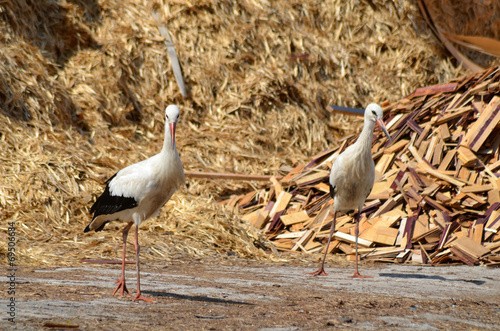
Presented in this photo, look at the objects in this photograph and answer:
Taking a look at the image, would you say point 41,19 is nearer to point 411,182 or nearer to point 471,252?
point 411,182

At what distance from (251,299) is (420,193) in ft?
16.3

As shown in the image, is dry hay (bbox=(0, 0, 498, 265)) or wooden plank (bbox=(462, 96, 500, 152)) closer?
dry hay (bbox=(0, 0, 498, 265))

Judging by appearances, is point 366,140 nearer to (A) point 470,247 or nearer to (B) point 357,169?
(B) point 357,169

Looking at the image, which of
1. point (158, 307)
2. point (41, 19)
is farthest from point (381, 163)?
point (41, 19)

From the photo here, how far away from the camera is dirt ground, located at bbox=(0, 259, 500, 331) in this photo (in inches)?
168

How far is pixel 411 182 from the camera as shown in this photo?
963 cm

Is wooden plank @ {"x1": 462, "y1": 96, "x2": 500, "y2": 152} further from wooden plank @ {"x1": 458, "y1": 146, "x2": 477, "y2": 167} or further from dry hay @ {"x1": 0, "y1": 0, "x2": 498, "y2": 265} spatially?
dry hay @ {"x1": 0, "y1": 0, "x2": 498, "y2": 265}

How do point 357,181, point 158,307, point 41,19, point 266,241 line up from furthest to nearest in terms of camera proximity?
1. point 41,19
2. point 266,241
3. point 357,181
4. point 158,307

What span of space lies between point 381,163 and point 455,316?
5650 mm

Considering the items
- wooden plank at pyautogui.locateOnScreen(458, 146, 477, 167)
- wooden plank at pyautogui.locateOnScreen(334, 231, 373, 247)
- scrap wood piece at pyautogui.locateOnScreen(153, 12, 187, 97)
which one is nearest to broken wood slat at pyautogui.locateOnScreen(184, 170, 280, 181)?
wooden plank at pyautogui.locateOnScreen(334, 231, 373, 247)

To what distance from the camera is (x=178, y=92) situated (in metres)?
13.0

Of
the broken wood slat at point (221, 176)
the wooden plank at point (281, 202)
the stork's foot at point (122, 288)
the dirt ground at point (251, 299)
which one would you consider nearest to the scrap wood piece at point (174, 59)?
the broken wood slat at point (221, 176)

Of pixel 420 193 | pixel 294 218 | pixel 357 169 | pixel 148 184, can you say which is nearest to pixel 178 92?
pixel 294 218

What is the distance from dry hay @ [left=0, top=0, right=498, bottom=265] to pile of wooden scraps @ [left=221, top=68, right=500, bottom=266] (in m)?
0.92
